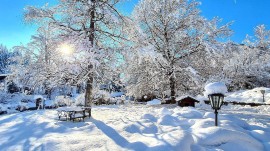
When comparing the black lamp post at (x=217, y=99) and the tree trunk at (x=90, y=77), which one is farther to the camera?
the tree trunk at (x=90, y=77)

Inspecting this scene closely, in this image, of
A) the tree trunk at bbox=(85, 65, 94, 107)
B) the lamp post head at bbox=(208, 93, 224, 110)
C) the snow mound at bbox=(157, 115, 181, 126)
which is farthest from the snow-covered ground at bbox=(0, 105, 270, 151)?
the tree trunk at bbox=(85, 65, 94, 107)

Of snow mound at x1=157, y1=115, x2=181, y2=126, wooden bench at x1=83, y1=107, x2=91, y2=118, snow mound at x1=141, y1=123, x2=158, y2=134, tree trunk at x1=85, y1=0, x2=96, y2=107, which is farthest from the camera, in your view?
tree trunk at x1=85, y1=0, x2=96, y2=107

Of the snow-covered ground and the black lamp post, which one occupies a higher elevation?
the black lamp post

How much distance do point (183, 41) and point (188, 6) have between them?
2.91 m

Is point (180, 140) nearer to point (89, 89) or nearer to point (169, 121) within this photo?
point (169, 121)

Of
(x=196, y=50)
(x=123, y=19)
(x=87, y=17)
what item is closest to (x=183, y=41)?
(x=196, y=50)

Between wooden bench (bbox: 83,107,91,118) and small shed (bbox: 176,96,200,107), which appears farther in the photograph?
small shed (bbox: 176,96,200,107)

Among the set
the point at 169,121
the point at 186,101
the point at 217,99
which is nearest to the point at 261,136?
the point at 217,99

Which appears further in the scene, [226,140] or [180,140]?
[226,140]

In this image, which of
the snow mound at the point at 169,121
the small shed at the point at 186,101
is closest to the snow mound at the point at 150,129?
the snow mound at the point at 169,121

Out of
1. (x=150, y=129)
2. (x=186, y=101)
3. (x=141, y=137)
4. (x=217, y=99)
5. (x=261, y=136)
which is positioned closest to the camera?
(x=141, y=137)

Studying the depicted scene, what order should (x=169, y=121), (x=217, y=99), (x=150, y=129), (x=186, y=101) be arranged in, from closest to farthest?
(x=217, y=99), (x=150, y=129), (x=169, y=121), (x=186, y=101)

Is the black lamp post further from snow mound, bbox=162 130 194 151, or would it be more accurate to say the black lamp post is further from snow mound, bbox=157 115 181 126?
snow mound, bbox=162 130 194 151

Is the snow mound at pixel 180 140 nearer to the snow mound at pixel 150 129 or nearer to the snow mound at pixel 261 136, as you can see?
the snow mound at pixel 150 129
